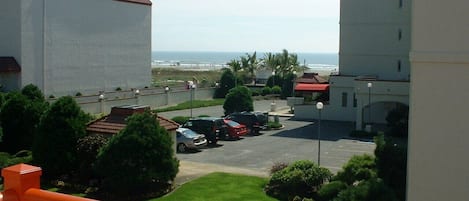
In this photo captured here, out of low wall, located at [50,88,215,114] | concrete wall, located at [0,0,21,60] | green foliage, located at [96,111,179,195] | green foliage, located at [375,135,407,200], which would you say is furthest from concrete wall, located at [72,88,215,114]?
green foliage, located at [375,135,407,200]

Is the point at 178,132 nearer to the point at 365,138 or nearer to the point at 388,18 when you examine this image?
the point at 365,138

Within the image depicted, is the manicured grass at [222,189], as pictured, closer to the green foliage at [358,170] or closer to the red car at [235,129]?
the green foliage at [358,170]

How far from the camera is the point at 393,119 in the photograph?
3747 cm

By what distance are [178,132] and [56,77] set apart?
23.4m

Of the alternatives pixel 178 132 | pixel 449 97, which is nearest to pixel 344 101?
Result: pixel 178 132

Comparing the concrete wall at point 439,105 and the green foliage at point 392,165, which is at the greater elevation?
the concrete wall at point 439,105

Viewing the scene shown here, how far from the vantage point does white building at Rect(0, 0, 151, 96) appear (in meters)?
46.6

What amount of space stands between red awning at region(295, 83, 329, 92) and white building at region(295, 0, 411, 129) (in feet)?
6.88

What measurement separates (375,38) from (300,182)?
28421mm

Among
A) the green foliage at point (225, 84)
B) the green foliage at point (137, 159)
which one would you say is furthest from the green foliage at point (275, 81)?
the green foliage at point (137, 159)

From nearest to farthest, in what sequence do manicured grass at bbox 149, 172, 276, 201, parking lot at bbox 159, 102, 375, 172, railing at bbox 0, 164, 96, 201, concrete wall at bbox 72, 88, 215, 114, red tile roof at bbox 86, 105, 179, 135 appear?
railing at bbox 0, 164, 96, 201, manicured grass at bbox 149, 172, 276, 201, red tile roof at bbox 86, 105, 179, 135, parking lot at bbox 159, 102, 375, 172, concrete wall at bbox 72, 88, 215, 114

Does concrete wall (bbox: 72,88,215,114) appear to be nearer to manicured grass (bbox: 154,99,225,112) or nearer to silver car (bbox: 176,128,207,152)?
manicured grass (bbox: 154,99,225,112)

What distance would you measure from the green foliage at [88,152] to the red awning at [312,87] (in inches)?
1136

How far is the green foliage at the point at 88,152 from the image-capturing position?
2152 cm
